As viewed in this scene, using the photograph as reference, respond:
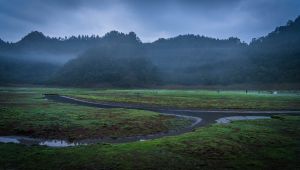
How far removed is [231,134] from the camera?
2423 centimetres

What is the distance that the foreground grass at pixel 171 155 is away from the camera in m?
15.2

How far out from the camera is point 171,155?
56.1 ft

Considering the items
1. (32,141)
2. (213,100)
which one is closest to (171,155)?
(32,141)

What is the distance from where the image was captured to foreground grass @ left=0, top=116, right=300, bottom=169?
15.2 metres

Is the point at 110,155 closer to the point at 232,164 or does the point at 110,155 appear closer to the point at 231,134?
the point at 232,164

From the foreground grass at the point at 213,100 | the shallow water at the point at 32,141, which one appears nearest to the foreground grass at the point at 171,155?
the shallow water at the point at 32,141

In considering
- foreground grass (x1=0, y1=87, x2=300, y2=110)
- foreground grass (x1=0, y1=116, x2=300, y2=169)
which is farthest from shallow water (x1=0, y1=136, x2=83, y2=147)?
foreground grass (x1=0, y1=87, x2=300, y2=110)

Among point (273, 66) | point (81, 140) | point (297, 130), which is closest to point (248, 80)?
point (273, 66)

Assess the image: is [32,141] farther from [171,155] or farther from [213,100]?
[213,100]

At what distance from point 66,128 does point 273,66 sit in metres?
205

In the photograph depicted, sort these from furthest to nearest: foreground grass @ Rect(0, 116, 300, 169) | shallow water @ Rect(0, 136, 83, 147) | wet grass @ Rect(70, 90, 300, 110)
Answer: wet grass @ Rect(70, 90, 300, 110)
shallow water @ Rect(0, 136, 83, 147)
foreground grass @ Rect(0, 116, 300, 169)

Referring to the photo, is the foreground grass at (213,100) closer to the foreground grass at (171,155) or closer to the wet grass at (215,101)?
the wet grass at (215,101)

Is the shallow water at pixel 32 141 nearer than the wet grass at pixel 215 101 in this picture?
Yes

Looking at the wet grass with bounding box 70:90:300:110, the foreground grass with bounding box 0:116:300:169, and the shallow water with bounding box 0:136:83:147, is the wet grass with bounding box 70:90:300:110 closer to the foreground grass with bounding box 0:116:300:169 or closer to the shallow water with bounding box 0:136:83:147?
the foreground grass with bounding box 0:116:300:169
